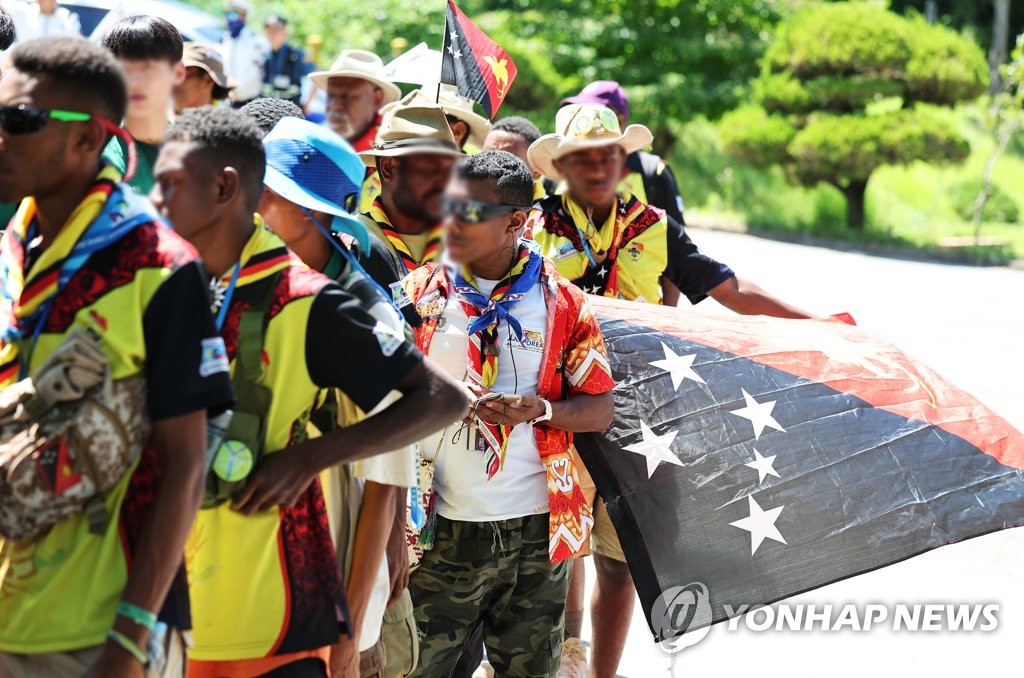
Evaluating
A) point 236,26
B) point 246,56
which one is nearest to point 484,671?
point 246,56

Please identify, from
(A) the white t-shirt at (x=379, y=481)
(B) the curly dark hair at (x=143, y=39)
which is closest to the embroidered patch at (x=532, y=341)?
(A) the white t-shirt at (x=379, y=481)

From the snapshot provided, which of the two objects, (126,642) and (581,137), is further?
(581,137)

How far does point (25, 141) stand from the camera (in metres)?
2.38

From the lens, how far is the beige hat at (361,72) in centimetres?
695

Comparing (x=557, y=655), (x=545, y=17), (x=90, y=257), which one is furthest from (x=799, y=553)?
(x=545, y=17)

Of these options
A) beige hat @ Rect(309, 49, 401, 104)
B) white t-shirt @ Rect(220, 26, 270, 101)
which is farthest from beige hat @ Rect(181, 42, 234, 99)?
white t-shirt @ Rect(220, 26, 270, 101)

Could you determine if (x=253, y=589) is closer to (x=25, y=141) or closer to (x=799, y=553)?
(x=25, y=141)

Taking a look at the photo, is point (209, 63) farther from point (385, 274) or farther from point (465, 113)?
point (385, 274)

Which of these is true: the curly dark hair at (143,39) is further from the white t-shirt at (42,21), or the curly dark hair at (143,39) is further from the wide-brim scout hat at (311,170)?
the white t-shirt at (42,21)

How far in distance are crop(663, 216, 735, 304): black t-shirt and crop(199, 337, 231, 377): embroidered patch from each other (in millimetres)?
3242

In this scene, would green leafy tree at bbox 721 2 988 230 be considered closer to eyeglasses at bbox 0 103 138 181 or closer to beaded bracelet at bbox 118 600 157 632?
eyeglasses at bbox 0 103 138 181

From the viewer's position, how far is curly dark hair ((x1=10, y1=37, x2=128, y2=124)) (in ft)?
7.82

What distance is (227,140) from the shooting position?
265 centimetres

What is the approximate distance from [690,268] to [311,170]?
8.61 feet
